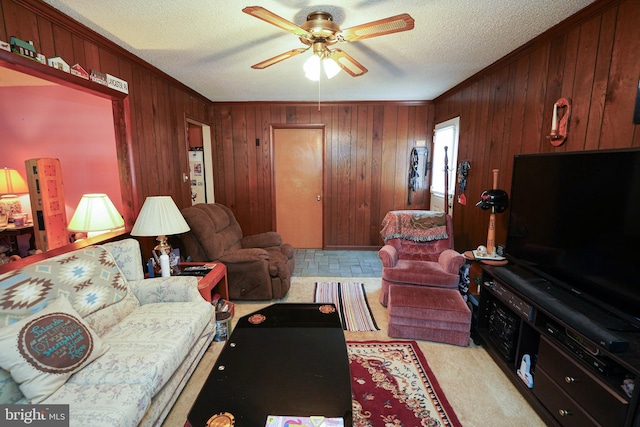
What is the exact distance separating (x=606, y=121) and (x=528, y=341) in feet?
4.71

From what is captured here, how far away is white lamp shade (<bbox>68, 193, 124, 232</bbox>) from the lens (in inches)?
95.5

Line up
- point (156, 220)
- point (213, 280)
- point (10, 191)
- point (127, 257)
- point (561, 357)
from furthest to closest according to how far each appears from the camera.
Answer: point (10, 191) < point (213, 280) < point (156, 220) < point (127, 257) < point (561, 357)

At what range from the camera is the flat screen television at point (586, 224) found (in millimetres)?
→ 1343

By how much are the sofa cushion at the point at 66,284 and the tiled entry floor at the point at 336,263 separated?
2.27 m

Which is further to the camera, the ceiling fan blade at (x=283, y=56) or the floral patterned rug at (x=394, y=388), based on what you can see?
the ceiling fan blade at (x=283, y=56)

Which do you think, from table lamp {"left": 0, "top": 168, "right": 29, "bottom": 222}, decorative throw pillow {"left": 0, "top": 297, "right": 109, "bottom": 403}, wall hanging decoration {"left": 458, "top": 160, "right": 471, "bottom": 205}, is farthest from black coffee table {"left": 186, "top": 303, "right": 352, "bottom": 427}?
table lamp {"left": 0, "top": 168, "right": 29, "bottom": 222}

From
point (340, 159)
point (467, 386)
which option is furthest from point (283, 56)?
point (340, 159)

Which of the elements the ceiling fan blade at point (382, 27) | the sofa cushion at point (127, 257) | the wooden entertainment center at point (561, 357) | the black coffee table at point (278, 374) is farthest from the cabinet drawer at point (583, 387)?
the sofa cushion at point (127, 257)

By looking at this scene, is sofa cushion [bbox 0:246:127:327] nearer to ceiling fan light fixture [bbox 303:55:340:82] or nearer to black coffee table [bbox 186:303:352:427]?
black coffee table [bbox 186:303:352:427]

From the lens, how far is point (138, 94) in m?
2.71

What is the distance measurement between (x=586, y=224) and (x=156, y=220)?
2803 mm

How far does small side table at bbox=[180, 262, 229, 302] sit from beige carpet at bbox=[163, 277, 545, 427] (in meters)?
0.44

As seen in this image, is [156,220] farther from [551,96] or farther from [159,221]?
[551,96]

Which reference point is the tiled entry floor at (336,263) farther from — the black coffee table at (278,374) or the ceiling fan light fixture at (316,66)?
the ceiling fan light fixture at (316,66)
